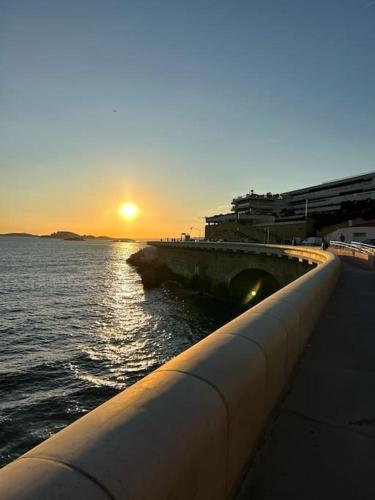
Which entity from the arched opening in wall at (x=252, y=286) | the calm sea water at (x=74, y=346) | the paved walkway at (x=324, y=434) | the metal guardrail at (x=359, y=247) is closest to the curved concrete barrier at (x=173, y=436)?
the paved walkway at (x=324, y=434)

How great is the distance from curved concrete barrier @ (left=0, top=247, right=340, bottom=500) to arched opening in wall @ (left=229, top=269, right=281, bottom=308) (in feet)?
136

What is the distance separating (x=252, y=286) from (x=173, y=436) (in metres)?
47.1

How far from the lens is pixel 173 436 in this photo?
1.89 meters

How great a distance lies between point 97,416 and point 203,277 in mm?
50280

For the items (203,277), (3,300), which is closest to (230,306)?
(203,277)

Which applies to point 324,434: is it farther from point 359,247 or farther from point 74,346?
point 359,247

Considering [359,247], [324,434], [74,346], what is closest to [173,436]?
[324,434]

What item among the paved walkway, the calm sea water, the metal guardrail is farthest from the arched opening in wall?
the paved walkway

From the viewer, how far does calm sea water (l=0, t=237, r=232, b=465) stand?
46.3 ft

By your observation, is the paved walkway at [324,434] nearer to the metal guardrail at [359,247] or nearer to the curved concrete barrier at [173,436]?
the curved concrete barrier at [173,436]

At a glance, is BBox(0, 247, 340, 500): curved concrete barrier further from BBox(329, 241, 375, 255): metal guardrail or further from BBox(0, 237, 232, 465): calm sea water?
BBox(329, 241, 375, 255): metal guardrail

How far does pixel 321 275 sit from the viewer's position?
9.06 metres

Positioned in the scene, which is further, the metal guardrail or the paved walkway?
the metal guardrail

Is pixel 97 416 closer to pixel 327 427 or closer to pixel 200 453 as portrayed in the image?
pixel 200 453
